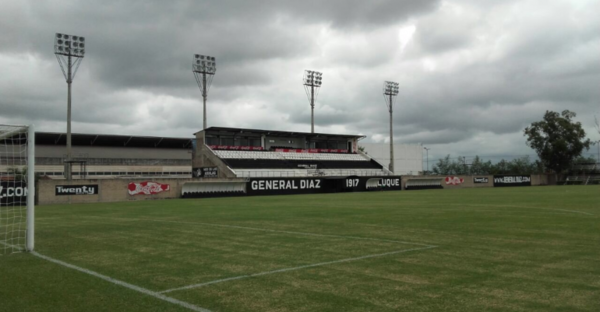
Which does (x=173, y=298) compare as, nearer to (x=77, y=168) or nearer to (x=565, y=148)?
(x=77, y=168)

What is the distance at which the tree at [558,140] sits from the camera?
81.1 meters

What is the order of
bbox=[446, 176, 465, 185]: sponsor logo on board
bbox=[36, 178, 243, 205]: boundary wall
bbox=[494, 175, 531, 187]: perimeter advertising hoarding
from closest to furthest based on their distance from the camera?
1. bbox=[36, 178, 243, 205]: boundary wall
2. bbox=[446, 176, 465, 185]: sponsor logo on board
3. bbox=[494, 175, 531, 187]: perimeter advertising hoarding

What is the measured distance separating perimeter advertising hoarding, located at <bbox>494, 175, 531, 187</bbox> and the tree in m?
16.1

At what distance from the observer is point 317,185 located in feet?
173

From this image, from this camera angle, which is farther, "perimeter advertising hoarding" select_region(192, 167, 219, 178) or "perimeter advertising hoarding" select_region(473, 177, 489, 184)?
"perimeter advertising hoarding" select_region(473, 177, 489, 184)

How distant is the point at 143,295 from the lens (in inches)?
251

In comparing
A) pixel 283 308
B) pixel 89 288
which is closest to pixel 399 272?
pixel 283 308

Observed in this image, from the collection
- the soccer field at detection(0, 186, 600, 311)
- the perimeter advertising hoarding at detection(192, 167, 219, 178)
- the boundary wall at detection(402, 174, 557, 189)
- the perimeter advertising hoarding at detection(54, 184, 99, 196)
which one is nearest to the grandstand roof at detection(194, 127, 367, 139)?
the perimeter advertising hoarding at detection(192, 167, 219, 178)

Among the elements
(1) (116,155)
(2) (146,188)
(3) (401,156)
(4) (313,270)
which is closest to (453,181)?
(2) (146,188)

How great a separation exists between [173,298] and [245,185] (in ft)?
136

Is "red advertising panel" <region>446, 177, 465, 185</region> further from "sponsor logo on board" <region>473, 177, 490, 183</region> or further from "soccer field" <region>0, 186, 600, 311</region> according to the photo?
"soccer field" <region>0, 186, 600, 311</region>

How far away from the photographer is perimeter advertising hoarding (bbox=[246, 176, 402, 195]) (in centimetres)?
4848

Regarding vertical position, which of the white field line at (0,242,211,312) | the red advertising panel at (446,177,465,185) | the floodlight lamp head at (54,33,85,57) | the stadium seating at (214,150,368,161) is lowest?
the white field line at (0,242,211,312)

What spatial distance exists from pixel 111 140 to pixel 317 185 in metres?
46.8
